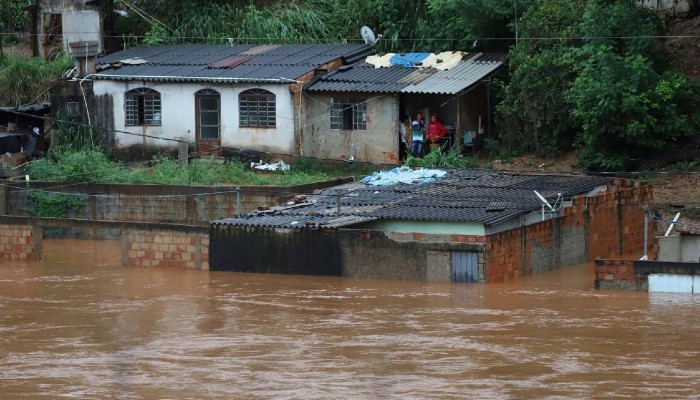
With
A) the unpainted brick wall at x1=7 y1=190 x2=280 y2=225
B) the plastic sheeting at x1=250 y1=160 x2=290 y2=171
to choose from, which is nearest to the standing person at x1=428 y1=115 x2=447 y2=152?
the plastic sheeting at x1=250 y1=160 x2=290 y2=171

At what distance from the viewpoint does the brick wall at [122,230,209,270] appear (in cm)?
2723

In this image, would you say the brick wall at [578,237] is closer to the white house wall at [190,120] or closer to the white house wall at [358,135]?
the white house wall at [358,135]

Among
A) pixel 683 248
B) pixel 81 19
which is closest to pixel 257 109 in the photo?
pixel 81 19

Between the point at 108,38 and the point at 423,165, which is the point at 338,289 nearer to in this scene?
the point at 423,165

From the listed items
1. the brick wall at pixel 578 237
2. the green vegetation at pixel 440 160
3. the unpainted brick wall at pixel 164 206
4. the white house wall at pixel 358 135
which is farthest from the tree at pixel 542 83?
the unpainted brick wall at pixel 164 206

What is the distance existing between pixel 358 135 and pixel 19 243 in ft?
31.5

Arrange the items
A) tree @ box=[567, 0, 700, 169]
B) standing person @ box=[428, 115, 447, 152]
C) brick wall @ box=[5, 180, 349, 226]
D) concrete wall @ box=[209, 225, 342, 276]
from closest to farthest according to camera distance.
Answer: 1. concrete wall @ box=[209, 225, 342, 276]
2. brick wall @ box=[5, 180, 349, 226]
3. tree @ box=[567, 0, 700, 169]
4. standing person @ box=[428, 115, 447, 152]

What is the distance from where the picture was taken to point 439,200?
27.9m

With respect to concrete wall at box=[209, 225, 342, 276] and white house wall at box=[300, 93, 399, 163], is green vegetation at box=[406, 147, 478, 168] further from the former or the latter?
concrete wall at box=[209, 225, 342, 276]

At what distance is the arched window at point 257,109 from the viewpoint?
118ft

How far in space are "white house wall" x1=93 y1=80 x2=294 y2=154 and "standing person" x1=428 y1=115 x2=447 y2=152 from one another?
3.41 meters

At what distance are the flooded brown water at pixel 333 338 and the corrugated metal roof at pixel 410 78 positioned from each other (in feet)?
26.4

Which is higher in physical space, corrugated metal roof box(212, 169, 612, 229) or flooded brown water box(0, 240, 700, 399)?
corrugated metal roof box(212, 169, 612, 229)

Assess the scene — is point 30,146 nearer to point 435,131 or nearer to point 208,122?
point 208,122
